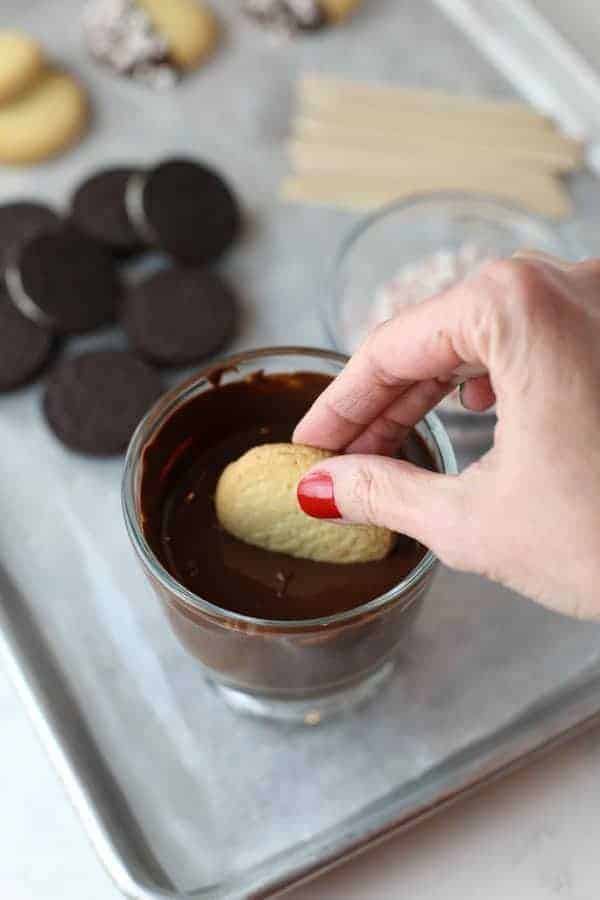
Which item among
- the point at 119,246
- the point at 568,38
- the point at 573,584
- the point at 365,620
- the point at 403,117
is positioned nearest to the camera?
the point at 573,584

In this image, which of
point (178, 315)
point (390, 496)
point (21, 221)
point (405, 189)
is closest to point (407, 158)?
point (405, 189)

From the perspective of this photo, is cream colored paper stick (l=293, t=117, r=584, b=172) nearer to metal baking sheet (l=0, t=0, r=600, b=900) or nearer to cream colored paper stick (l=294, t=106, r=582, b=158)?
cream colored paper stick (l=294, t=106, r=582, b=158)

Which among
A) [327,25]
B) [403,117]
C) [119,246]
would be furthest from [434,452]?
[327,25]

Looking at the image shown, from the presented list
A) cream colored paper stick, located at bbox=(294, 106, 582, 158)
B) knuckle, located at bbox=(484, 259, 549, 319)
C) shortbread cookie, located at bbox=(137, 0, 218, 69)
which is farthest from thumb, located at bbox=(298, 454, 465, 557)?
shortbread cookie, located at bbox=(137, 0, 218, 69)

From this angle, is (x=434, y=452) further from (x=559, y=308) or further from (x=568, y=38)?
(x=568, y=38)

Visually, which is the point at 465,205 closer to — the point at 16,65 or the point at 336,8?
the point at 336,8

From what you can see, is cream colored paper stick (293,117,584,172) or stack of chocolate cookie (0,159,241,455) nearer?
stack of chocolate cookie (0,159,241,455)
